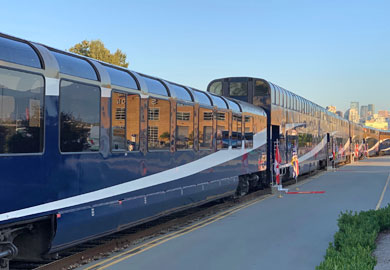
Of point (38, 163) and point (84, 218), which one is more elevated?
point (38, 163)

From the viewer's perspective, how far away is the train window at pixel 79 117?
716cm

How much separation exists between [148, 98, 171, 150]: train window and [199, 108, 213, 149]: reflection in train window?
2.01 m

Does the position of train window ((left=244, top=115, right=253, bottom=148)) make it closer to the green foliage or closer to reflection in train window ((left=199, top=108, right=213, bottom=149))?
reflection in train window ((left=199, top=108, right=213, bottom=149))

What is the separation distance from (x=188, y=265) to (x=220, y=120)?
273 inches

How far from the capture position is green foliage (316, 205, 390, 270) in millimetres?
6227

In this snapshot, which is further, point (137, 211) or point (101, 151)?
point (137, 211)

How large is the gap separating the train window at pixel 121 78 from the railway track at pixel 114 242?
9.96 ft

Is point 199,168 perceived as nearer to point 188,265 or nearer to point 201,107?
point 201,107

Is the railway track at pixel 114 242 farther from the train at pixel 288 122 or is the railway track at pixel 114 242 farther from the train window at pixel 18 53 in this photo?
the train at pixel 288 122

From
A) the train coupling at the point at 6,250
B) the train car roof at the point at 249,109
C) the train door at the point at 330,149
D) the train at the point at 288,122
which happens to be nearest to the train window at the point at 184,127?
the train car roof at the point at 249,109

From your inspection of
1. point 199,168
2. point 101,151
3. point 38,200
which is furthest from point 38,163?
point 199,168

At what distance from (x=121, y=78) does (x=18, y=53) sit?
2748mm

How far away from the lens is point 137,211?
9.29 meters

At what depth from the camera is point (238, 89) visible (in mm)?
20031
